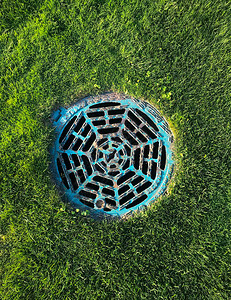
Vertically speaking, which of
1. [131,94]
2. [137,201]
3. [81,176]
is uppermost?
[131,94]

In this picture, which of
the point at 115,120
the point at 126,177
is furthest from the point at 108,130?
the point at 126,177

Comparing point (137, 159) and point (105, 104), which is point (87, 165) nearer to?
point (137, 159)

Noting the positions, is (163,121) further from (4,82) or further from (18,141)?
(4,82)

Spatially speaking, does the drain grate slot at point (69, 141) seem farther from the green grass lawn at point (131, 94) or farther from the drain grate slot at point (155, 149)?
the drain grate slot at point (155, 149)

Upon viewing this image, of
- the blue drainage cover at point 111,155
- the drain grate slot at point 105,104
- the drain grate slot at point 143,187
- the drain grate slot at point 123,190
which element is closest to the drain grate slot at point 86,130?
the blue drainage cover at point 111,155

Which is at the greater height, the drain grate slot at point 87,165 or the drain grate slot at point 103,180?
the drain grate slot at point 87,165

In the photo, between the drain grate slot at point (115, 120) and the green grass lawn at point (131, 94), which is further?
the drain grate slot at point (115, 120)

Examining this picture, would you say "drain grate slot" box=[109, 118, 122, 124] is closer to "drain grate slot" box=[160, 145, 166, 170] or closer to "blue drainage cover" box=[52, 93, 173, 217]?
"blue drainage cover" box=[52, 93, 173, 217]
